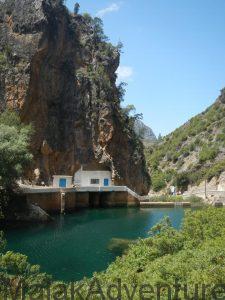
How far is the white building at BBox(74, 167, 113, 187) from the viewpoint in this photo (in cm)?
7294

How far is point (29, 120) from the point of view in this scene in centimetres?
6550

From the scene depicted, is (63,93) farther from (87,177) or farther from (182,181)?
(182,181)

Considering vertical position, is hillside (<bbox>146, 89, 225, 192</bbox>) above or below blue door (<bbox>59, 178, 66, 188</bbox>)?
above

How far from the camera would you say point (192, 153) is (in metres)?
123

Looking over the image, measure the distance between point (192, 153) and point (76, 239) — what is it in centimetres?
9092

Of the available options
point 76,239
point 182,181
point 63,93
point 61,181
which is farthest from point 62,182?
point 182,181

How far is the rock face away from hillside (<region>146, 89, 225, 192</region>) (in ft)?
86.8

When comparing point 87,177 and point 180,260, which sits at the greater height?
point 87,177

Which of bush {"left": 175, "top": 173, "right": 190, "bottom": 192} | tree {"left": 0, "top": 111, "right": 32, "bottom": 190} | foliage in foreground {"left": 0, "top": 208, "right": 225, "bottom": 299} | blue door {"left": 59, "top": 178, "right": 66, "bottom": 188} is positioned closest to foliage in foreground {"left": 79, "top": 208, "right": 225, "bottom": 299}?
foliage in foreground {"left": 0, "top": 208, "right": 225, "bottom": 299}

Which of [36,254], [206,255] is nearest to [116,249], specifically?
[36,254]

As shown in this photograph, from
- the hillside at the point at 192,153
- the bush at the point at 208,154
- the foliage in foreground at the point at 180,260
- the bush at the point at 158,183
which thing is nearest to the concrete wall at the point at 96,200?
the hillside at the point at 192,153

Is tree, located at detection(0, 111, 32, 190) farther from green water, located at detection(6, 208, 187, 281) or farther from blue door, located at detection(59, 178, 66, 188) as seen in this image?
blue door, located at detection(59, 178, 66, 188)

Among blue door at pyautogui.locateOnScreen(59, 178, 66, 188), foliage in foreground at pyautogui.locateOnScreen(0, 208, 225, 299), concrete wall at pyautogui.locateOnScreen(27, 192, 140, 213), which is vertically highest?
blue door at pyautogui.locateOnScreen(59, 178, 66, 188)

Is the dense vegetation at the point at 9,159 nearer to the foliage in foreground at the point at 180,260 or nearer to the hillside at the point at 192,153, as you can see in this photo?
the foliage in foreground at the point at 180,260
